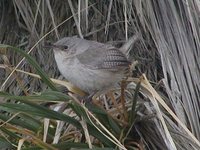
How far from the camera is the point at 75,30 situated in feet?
11.7

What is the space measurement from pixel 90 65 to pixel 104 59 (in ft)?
0.30

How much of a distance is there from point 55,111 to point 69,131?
0.96 ft

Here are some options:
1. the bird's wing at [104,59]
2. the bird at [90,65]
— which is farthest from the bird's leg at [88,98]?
the bird's wing at [104,59]

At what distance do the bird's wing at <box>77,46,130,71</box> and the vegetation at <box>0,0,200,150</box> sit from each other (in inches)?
3.6

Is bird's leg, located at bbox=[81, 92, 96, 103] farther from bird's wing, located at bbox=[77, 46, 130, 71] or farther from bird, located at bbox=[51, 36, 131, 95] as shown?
bird's wing, located at bbox=[77, 46, 130, 71]

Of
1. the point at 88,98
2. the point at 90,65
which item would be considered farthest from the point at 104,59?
the point at 88,98

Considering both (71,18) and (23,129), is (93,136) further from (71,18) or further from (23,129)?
(71,18)

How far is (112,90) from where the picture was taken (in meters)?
2.85

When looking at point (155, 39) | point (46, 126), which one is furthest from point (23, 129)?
point (155, 39)

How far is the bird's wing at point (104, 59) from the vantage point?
2.73m

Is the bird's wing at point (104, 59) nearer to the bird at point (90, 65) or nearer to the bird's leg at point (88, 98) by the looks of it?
the bird at point (90, 65)

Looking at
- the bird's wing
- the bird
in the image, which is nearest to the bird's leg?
the bird

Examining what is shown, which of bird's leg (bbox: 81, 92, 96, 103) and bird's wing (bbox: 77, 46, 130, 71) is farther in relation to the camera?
bird's wing (bbox: 77, 46, 130, 71)

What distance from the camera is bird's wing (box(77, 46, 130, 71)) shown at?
8.96ft
